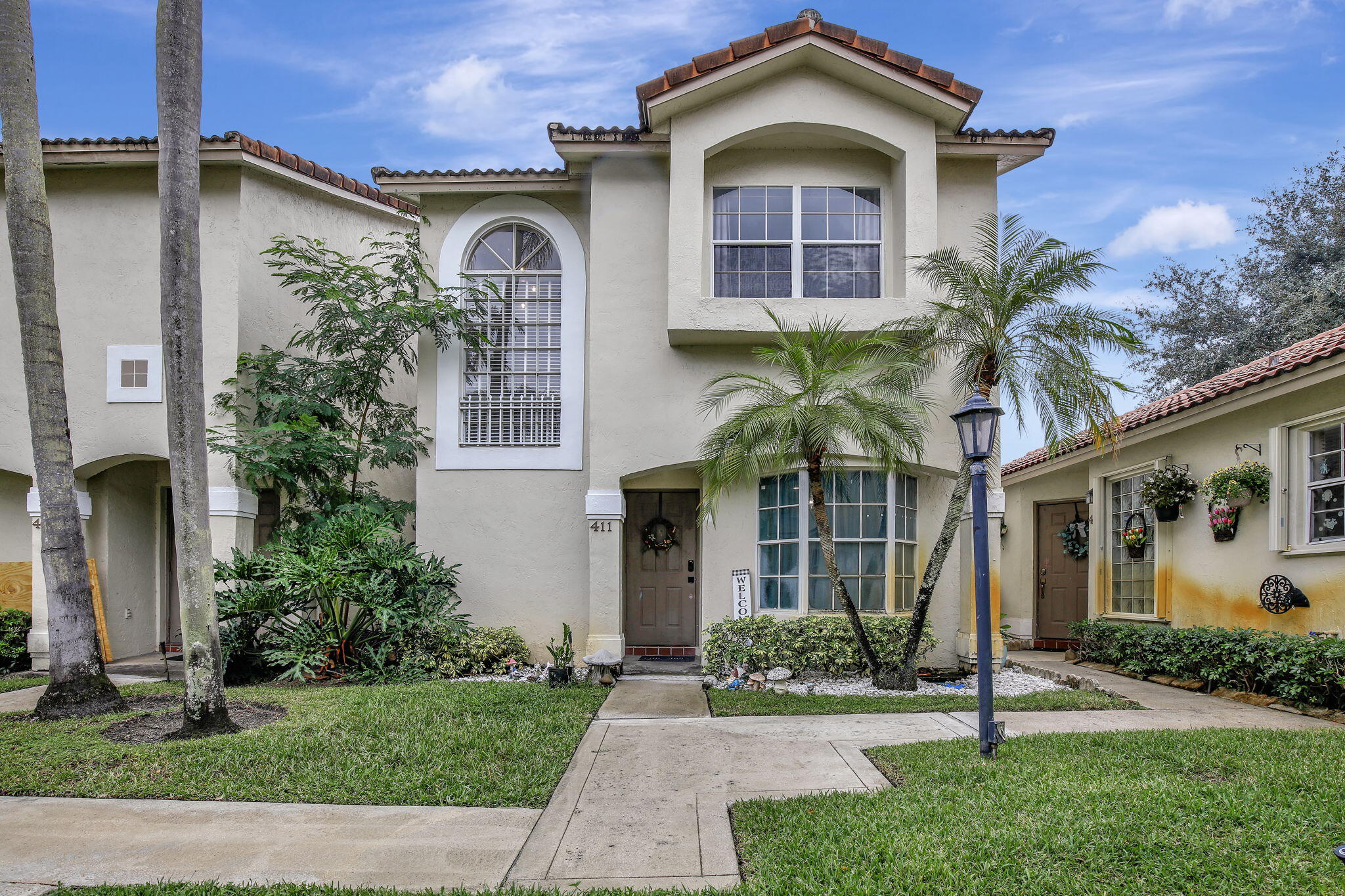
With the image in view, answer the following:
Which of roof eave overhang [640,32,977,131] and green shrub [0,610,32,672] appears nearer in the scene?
roof eave overhang [640,32,977,131]

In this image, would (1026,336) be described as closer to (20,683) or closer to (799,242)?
(799,242)

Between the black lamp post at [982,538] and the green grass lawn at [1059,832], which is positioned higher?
the black lamp post at [982,538]

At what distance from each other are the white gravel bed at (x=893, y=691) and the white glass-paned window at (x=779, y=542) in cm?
99

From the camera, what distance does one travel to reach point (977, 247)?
35.7 ft

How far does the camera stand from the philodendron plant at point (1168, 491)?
10.9 metres

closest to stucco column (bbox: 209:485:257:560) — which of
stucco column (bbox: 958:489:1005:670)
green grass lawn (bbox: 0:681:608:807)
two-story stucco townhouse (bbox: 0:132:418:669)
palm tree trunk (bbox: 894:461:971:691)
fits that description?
two-story stucco townhouse (bbox: 0:132:418:669)

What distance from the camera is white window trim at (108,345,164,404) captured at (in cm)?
1130

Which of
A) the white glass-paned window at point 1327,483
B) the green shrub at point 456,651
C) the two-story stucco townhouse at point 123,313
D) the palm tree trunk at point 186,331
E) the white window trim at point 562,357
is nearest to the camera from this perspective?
the palm tree trunk at point 186,331

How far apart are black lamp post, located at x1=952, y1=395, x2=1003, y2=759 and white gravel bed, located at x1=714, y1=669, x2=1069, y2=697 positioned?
10.5ft

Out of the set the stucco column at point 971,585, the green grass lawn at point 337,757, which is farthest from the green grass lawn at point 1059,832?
the stucco column at point 971,585

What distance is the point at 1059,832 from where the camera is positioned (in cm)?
458

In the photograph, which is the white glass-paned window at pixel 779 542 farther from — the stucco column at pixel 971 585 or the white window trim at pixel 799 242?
the white window trim at pixel 799 242

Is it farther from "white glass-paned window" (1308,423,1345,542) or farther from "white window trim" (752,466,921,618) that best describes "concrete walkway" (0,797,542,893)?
"white glass-paned window" (1308,423,1345,542)

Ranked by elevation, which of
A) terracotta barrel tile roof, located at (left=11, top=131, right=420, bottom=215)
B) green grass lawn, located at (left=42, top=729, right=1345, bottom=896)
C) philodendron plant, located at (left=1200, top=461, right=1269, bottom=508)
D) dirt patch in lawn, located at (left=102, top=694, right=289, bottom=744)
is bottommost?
dirt patch in lawn, located at (left=102, top=694, right=289, bottom=744)
